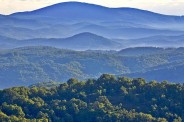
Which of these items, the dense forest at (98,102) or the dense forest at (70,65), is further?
the dense forest at (70,65)

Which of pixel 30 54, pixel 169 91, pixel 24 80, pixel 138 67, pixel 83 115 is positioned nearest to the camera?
pixel 83 115

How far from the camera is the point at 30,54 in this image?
160625 millimetres

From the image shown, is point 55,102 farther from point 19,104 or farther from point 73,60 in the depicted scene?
point 73,60

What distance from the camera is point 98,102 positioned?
97.1 ft

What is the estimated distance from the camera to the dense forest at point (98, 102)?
1125 inches

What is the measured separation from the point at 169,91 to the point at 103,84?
3627 millimetres

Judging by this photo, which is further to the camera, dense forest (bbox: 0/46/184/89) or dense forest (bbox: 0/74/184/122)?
dense forest (bbox: 0/46/184/89)

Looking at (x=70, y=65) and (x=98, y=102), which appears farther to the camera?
(x=70, y=65)

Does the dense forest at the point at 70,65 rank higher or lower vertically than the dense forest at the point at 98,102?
lower

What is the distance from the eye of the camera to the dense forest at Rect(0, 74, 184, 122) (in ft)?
93.7

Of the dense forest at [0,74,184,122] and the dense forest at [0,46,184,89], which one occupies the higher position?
the dense forest at [0,74,184,122]

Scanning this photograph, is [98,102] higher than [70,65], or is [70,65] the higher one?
[98,102]

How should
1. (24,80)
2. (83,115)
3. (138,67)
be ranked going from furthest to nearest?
1. (138,67)
2. (24,80)
3. (83,115)

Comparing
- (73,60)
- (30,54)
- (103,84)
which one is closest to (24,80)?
(73,60)
